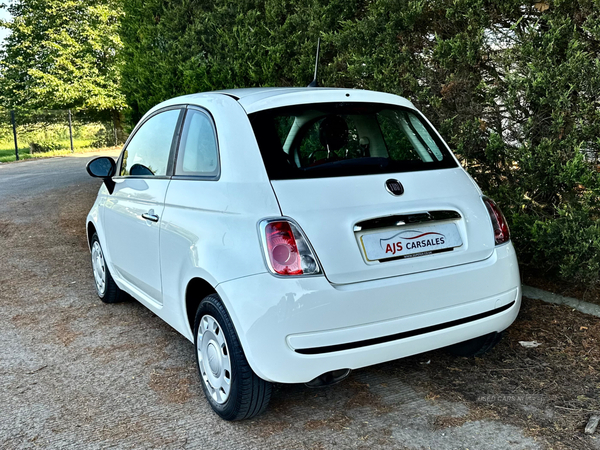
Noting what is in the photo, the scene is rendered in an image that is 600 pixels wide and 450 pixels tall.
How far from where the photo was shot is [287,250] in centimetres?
275

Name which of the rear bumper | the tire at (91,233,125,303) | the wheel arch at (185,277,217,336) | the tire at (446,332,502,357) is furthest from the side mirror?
the tire at (446,332,502,357)

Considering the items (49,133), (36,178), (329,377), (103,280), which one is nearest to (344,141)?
(329,377)

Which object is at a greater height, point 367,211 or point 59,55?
point 59,55

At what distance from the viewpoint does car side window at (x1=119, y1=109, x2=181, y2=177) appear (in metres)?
3.89

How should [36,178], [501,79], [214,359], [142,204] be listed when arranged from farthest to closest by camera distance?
[36,178]
[501,79]
[142,204]
[214,359]

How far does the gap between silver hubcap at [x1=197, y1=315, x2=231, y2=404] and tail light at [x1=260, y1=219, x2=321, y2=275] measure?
0.54 m

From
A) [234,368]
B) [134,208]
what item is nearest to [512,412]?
[234,368]

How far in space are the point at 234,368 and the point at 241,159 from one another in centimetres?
107

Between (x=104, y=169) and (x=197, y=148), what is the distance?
161cm

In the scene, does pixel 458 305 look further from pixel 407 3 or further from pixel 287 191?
pixel 407 3

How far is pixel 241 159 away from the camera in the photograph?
10.0 feet

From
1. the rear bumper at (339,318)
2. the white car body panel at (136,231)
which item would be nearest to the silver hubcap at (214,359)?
the rear bumper at (339,318)

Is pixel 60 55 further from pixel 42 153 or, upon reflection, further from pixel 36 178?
pixel 36 178

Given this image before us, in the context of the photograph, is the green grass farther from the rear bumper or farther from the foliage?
the rear bumper
